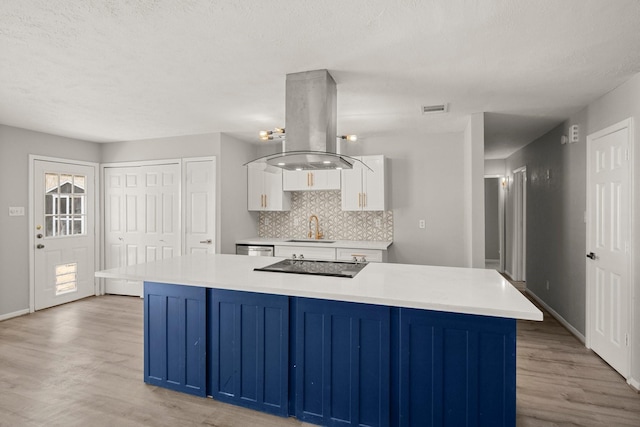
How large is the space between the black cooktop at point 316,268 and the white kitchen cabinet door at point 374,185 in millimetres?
1983

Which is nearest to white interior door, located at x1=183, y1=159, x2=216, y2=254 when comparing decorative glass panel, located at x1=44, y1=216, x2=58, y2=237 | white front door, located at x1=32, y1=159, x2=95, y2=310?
white front door, located at x1=32, y1=159, x2=95, y2=310

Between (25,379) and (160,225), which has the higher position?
(160,225)

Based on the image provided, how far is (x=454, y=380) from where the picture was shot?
189cm

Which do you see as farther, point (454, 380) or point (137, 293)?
point (137, 293)

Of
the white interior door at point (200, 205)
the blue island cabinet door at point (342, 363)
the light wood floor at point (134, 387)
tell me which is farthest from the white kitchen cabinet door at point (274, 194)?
the blue island cabinet door at point (342, 363)

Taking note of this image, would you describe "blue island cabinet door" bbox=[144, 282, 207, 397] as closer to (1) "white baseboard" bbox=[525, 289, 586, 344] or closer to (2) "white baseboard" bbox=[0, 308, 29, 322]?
(2) "white baseboard" bbox=[0, 308, 29, 322]

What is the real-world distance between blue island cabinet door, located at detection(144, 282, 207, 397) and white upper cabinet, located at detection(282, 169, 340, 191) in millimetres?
2739

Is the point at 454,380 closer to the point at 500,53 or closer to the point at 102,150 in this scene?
the point at 500,53

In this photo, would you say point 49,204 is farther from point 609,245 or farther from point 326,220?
point 609,245

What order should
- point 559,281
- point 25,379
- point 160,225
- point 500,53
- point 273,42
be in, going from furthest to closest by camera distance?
1. point 160,225
2. point 559,281
3. point 25,379
4. point 500,53
5. point 273,42

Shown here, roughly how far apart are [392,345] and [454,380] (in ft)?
1.20

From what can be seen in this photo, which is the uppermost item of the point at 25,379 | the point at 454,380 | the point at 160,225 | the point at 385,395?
the point at 160,225

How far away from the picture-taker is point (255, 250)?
490cm

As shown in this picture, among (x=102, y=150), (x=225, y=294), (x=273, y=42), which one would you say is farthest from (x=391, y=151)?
(x=102, y=150)
